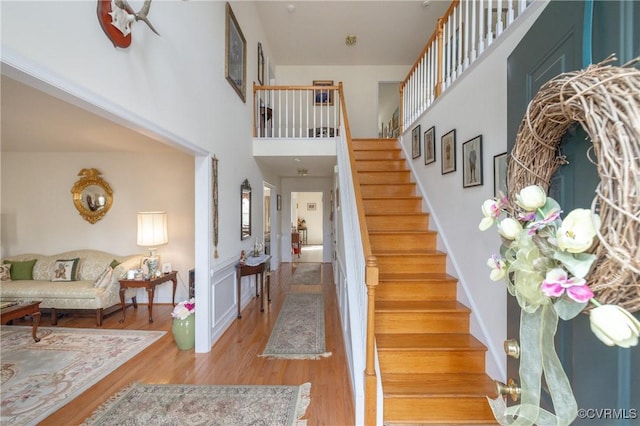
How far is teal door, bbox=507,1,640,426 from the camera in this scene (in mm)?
545

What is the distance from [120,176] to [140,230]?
3.97ft

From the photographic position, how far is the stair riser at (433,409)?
168cm

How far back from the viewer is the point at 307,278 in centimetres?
564

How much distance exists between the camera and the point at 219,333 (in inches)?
119

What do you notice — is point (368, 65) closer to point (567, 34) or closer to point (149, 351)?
point (567, 34)

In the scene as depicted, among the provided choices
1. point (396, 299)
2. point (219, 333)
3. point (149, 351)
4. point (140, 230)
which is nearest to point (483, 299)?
point (396, 299)

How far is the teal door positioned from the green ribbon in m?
0.11

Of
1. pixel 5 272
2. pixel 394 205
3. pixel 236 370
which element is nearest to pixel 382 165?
pixel 394 205

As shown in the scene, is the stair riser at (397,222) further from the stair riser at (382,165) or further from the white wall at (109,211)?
the white wall at (109,211)

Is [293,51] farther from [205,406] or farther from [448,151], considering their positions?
[205,406]

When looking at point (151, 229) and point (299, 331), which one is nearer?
point (299, 331)

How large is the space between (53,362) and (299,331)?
2457mm

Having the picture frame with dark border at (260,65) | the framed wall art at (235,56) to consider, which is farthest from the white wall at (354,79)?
the framed wall art at (235,56)

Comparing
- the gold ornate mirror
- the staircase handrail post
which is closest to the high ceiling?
the gold ornate mirror
